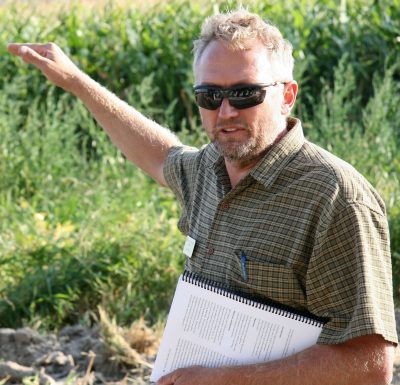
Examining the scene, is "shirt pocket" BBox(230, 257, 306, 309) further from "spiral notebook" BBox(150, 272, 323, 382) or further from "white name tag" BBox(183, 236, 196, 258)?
"white name tag" BBox(183, 236, 196, 258)

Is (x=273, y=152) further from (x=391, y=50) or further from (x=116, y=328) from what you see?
(x=391, y=50)

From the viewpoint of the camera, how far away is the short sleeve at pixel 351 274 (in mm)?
2783

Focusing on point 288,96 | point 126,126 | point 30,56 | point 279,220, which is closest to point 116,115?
point 126,126

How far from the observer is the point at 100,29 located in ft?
29.4

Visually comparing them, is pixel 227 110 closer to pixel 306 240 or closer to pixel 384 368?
pixel 306 240

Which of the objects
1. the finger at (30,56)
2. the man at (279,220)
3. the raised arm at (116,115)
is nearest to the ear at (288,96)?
the man at (279,220)

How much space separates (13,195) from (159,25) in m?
2.39

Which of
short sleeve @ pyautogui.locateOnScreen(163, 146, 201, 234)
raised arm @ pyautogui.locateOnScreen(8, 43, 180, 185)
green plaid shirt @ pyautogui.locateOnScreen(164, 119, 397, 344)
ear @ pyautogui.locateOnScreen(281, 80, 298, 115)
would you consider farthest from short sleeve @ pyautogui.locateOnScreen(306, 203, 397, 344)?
raised arm @ pyautogui.locateOnScreen(8, 43, 180, 185)

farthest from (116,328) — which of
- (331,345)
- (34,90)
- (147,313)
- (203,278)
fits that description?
(34,90)

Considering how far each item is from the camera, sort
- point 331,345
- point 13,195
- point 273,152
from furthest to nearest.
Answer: point 13,195
point 273,152
point 331,345

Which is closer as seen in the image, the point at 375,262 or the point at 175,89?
the point at 375,262

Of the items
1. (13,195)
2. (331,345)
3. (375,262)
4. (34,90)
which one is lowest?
(13,195)

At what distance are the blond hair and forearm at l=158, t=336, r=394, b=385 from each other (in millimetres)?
833

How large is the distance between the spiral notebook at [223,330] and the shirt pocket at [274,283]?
52 mm
